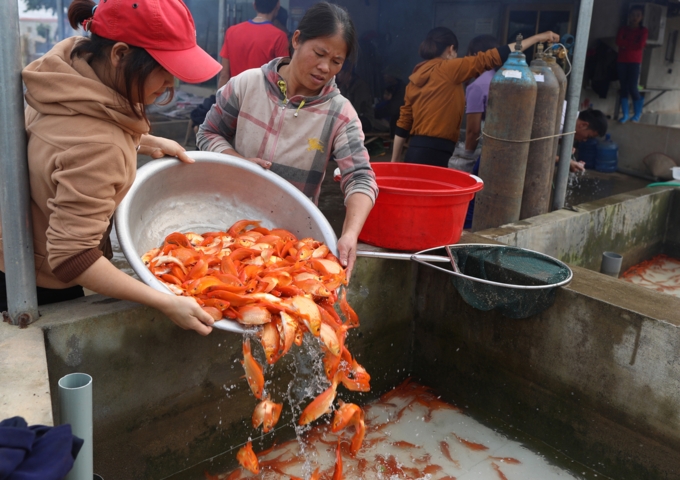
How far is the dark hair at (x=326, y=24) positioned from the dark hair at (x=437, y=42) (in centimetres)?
278

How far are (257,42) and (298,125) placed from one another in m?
3.73

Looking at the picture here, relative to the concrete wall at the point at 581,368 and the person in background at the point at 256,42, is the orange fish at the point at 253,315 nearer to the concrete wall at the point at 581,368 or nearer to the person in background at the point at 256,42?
the concrete wall at the point at 581,368

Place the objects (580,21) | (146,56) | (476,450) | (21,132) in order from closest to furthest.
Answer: (146,56), (21,132), (476,450), (580,21)

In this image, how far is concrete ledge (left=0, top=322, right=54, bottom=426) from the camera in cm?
195

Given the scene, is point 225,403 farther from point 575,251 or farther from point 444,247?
point 575,251

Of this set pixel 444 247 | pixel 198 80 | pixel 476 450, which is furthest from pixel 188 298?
pixel 476 450

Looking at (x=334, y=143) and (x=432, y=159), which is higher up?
(x=334, y=143)

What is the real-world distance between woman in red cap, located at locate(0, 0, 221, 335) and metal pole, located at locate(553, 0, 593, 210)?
4279 millimetres

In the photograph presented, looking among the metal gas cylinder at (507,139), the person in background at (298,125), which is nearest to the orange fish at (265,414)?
the person in background at (298,125)

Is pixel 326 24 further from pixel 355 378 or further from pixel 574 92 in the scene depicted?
pixel 574 92

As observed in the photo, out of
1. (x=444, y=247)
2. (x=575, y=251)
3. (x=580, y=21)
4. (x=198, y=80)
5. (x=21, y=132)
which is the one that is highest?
(x=580, y=21)

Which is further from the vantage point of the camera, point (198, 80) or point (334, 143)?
point (334, 143)

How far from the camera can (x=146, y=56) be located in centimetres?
194

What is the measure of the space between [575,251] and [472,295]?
2.39 m
